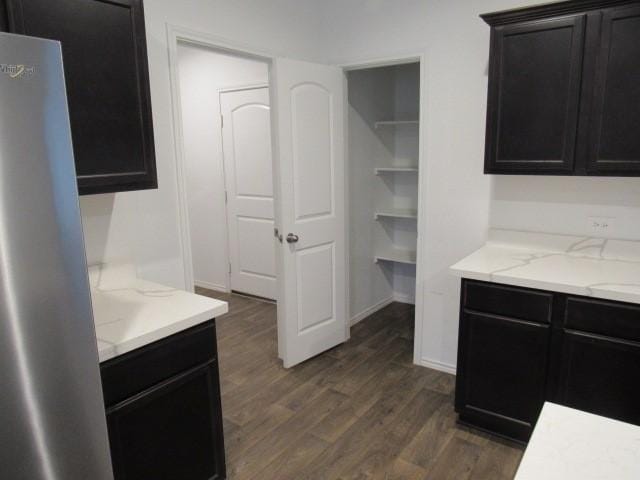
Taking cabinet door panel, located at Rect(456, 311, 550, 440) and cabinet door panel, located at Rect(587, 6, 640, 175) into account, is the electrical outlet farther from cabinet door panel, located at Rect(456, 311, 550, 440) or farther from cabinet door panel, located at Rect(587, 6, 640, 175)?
cabinet door panel, located at Rect(456, 311, 550, 440)

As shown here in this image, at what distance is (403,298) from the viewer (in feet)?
15.0

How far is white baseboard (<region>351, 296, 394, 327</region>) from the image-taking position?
4.05 meters

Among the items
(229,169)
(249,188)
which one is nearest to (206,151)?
(229,169)

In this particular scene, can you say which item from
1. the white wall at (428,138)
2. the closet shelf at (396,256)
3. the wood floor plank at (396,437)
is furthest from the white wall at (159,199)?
the closet shelf at (396,256)

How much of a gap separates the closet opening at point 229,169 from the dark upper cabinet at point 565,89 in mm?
2298

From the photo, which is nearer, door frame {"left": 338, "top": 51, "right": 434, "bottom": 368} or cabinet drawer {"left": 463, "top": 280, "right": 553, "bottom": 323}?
cabinet drawer {"left": 463, "top": 280, "right": 553, "bottom": 323}

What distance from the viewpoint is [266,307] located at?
4406 mm

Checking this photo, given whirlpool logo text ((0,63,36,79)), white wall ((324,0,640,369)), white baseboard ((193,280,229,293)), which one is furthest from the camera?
white baseboard ((193,280,229,293))

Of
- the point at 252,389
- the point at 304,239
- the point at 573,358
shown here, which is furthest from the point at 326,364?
the point at 573,358

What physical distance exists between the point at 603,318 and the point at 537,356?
1.14 feet

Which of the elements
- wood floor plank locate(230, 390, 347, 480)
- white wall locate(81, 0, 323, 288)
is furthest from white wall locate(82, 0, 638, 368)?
wood floor plank locate(230, 390, 347, 480)

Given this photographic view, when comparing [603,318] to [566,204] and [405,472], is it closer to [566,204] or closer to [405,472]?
[566,204]

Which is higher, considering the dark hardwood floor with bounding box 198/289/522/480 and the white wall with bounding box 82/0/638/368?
the white wall with bounding box 82/0/638/368

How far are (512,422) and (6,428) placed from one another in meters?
2.16
